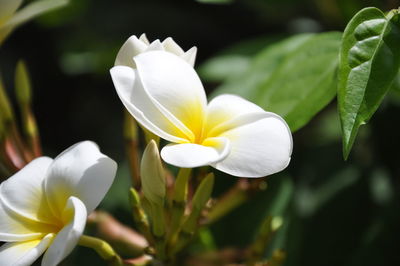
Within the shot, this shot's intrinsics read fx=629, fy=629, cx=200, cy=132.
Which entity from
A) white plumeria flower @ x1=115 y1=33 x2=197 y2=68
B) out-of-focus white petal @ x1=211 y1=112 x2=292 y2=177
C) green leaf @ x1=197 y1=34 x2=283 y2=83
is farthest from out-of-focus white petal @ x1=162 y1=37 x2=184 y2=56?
green leaf @ x1=197 y1=34 x2=283 y2=83

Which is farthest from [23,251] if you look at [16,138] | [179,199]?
[16,138]

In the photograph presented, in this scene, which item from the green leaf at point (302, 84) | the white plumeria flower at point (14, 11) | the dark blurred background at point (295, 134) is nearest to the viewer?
the green leaf at point (302, 84)

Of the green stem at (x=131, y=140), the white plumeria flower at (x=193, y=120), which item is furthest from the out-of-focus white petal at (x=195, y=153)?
the green stem at (x=131, y=140)

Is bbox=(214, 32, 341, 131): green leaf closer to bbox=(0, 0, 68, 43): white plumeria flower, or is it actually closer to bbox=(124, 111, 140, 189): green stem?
bbox=(124, 111, 140, 189): green stem

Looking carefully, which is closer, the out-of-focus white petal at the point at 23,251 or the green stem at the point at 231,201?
the out-of-focus white petal at the point at 23,251

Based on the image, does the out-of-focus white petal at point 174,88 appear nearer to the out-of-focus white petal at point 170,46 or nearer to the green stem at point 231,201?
the out-of-focus white petal at point 170,46
